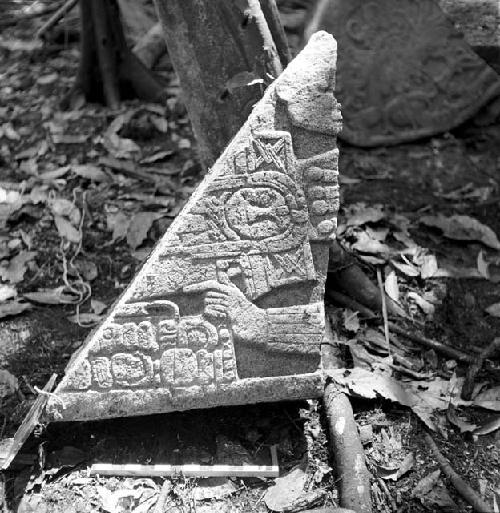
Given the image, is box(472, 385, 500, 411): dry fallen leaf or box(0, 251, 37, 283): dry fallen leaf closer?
box(472, 385, 500, 411): dry fallen leaf

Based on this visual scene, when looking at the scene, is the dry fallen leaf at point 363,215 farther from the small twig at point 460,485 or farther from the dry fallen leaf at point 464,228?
the small twig at point 460,485

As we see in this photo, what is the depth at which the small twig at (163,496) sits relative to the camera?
2.41 metres

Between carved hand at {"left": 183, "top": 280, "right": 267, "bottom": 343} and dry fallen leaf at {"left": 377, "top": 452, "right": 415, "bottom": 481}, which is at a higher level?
carved hand at {"left": 183, "top": 280, "right": 267, "bottom": 343}

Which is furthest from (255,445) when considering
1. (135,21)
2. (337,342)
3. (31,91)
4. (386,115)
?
(135,21)

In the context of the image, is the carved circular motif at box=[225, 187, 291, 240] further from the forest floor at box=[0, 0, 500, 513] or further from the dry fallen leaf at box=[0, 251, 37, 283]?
the dry fallen leaf at box=[0, 251, 37, 283]

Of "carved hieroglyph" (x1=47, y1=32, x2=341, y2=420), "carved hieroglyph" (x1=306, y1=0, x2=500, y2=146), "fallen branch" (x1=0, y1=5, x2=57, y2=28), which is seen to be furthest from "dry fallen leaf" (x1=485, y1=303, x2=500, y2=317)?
"fallen branch" (x1=0, y1=5, x2=57, y2=28)

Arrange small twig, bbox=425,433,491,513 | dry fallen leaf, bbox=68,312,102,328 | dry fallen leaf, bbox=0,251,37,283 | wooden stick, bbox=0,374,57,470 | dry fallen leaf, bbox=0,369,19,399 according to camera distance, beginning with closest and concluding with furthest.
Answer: small twig, bbox=425,433,491,513
wooden stick, bbox=0,374,57,470
dry fallen leaf, bbox=0,369,19,399
dry fallen leaf, bbox=68,312,102,328
dry fallen leaf, bbox=0,251,37,283

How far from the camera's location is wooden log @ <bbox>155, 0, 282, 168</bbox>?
9.96ft

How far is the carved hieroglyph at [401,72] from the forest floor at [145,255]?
0.42ft

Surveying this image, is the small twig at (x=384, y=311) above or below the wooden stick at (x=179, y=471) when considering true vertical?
below

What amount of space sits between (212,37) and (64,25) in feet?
8.24

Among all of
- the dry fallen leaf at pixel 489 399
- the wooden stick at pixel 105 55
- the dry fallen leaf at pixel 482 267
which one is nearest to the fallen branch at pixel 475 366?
the dry fallen leaf at pixel 489 399

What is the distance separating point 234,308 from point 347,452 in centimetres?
62

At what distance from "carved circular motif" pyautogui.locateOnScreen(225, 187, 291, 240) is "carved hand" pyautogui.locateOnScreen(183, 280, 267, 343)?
0.19m
